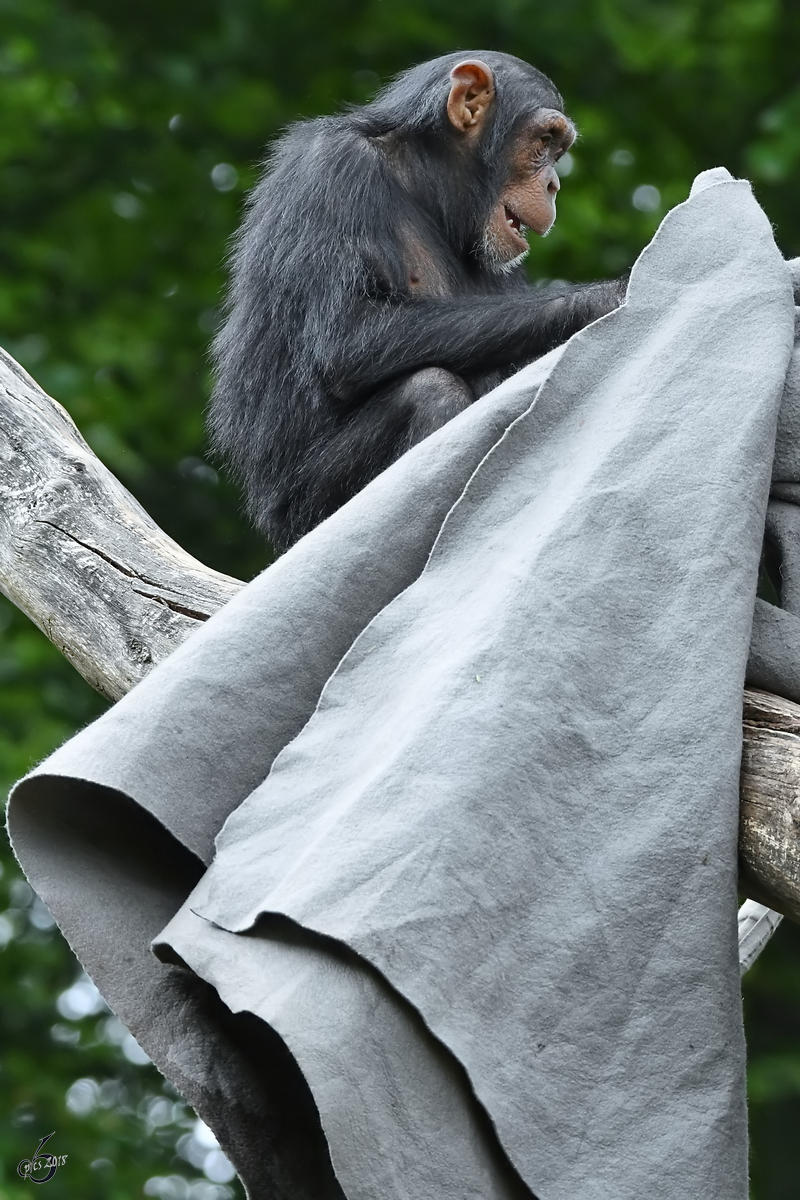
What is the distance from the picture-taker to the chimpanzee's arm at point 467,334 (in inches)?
83.9

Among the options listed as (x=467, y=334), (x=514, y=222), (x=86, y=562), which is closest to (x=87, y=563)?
(x=86, y=562)

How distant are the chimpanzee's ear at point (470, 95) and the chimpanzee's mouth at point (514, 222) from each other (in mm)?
152

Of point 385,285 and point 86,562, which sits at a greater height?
point 385,285

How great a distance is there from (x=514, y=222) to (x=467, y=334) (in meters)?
0.53

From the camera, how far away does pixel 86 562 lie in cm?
184

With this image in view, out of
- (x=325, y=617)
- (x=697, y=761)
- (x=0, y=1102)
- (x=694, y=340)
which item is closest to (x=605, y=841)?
(x=697, y=761)

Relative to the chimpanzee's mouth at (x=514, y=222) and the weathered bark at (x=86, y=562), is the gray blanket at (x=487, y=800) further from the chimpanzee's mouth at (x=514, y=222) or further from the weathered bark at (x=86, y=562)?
the chimpanzee's mouth at (x=514, y=222)

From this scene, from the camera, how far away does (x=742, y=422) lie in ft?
3.97

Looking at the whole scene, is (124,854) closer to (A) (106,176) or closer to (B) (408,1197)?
(B) (408,1197)

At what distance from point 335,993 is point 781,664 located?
0.47m

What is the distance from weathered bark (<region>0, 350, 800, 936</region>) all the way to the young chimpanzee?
38cm

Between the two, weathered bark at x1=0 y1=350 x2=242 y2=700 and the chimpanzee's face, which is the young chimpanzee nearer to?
the chimpanzee's face

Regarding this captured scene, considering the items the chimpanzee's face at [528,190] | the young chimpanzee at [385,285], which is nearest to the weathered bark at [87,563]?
the young chimpanzee at [385,285]

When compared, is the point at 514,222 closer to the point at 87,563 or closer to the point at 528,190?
the point at 528,190
